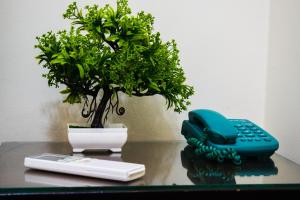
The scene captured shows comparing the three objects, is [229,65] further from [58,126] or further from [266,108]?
[58,126]

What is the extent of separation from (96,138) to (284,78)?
0.61 meters

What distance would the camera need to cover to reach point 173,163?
94 centimetres

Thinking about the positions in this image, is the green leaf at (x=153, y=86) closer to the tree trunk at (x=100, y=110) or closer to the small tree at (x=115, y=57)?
the small tree at (x=115, y=57)

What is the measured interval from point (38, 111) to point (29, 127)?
0.19 ft

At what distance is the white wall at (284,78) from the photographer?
1.14 metres

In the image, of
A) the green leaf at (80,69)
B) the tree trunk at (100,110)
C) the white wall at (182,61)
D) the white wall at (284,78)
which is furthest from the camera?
the white wall at (182,61)

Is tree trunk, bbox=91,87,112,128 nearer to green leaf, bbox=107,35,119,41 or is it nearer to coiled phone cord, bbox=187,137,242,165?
green leaf, bbox=107,35,119,41

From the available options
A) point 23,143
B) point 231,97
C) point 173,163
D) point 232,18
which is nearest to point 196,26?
point 232,18

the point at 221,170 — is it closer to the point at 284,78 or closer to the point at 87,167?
the point at 87,167

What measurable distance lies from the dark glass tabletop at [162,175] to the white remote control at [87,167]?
0.04ft

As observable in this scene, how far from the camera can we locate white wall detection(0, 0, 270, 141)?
1.24 metres

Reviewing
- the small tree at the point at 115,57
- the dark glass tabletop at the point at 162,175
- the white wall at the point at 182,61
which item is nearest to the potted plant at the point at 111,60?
the small tree at the point at 115,57

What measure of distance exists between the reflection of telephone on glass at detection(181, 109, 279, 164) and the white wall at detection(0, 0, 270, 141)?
305 millimetres

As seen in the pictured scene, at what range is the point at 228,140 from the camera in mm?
927
